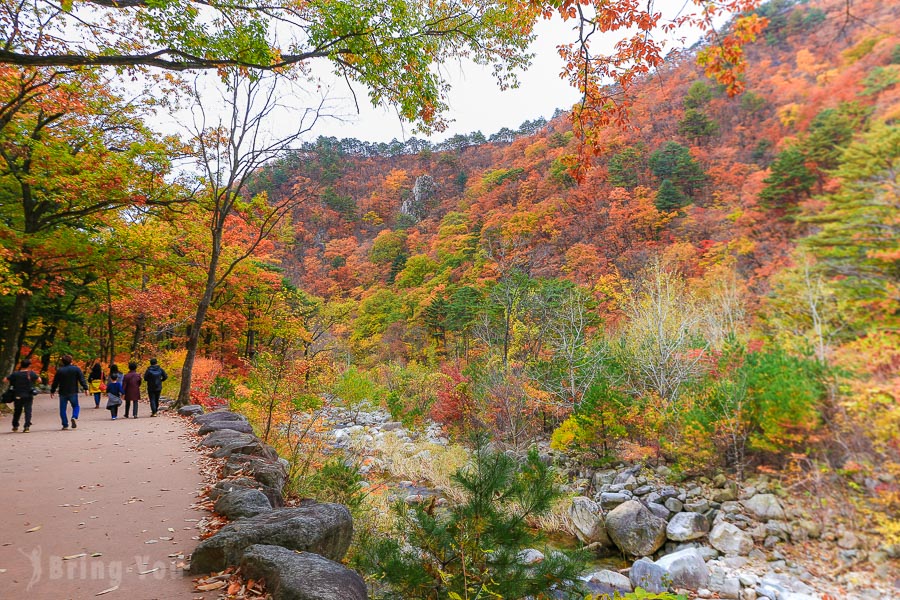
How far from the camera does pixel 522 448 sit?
10.4 metres

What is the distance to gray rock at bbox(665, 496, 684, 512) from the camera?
746 centimetres

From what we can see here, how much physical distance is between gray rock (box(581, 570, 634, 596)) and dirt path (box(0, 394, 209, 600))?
497cm

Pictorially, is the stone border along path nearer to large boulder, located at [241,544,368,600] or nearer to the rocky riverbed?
large boulder, located at [241,544,368,600]

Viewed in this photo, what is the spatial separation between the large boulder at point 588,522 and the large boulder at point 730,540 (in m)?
1.57

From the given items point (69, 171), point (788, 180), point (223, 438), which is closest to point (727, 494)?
point (788, 180)

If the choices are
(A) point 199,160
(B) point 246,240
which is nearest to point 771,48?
(A) point 199,160

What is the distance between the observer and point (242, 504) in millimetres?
3773

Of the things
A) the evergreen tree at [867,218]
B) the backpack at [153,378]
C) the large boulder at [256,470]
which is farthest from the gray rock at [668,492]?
the backpack at [153,378]

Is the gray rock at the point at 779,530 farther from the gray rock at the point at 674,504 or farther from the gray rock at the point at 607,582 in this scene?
the gray rock at the point at 607,582

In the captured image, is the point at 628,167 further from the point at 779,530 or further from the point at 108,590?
the point at 108,590

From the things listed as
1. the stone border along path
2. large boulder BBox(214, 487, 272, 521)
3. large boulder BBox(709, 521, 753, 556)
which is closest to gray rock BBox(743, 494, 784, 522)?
large boulder BBox(709, 521, 753, 556)

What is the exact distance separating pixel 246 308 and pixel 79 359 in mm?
6351

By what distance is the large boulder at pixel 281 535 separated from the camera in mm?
2918

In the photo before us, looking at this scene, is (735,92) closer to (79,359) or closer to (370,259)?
(79,359)
